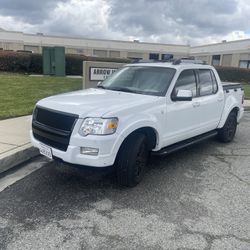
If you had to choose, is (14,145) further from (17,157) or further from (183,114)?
(183,114)

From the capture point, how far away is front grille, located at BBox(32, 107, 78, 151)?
4160 millimetres

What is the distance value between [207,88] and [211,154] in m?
1.30

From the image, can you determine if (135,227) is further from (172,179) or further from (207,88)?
(207,88)

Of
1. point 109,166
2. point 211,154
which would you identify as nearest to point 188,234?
point 109,166

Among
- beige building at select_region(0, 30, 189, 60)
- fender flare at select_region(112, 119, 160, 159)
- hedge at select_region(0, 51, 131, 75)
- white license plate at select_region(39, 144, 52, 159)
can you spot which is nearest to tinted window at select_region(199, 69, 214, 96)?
fender flare at select_region(112, 119, 160, 159)

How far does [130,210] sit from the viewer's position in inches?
157

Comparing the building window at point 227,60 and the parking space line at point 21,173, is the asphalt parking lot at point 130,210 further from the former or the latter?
the building window at point 227,60

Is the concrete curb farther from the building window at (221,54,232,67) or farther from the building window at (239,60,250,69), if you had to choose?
the building window at (221,54,232,67)

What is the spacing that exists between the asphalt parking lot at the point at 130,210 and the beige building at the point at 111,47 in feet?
157

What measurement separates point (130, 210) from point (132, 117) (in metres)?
1.20

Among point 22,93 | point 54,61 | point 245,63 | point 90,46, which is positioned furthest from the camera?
point 90,46

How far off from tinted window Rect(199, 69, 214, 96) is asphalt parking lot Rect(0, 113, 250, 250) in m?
1.45

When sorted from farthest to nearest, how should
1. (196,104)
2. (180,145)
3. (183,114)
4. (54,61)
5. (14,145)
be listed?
(54,61) < (196,104) < (14,145) < (180,145) < (183,114)

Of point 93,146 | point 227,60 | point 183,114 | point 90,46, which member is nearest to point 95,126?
point 93,146
